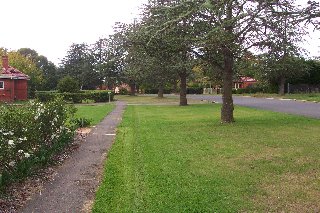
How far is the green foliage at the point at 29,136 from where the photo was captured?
7270 millimetres

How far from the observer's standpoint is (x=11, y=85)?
1836 inches

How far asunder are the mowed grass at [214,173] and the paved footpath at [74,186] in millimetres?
245

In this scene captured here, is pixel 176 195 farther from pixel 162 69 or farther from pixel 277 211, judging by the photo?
pixel 162 69

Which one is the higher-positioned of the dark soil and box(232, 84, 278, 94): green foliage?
box(232, 84, 278, 94): green foliage

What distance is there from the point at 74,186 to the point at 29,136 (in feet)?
5.84

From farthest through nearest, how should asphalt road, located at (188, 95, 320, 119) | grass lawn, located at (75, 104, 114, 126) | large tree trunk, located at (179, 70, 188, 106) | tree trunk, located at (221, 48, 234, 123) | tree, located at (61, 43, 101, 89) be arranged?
tree, located at (61, 43, 101, 89) < large tree trunk, located at (179, 70, 188, 106) < asphalt road, located at (188, 95, 320, 119) < grass lawn, located at (75, 104, 114, 126) < tree trunk, located at (221, 48, 234, 123)

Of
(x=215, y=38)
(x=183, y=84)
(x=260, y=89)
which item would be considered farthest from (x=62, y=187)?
(x=260, y=89)

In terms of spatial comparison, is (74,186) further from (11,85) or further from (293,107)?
(11,85)

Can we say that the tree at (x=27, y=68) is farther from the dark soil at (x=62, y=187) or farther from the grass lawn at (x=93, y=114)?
the dark soil at (x=62, y=187)

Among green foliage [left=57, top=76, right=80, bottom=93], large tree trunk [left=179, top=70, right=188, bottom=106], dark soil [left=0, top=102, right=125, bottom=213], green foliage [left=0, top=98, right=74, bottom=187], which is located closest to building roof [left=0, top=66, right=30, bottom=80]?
green foliage [left=57, top=76, right=80, bottom=93]

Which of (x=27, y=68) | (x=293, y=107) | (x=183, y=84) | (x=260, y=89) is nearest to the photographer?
(x=293, y=107)

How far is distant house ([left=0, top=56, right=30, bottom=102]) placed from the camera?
46.1m

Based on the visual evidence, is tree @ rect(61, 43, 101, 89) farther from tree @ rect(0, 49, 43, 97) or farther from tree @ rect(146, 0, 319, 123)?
tree @ rect(146, 0, 319, 123)

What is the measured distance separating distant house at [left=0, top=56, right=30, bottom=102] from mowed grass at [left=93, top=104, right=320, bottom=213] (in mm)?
35283
